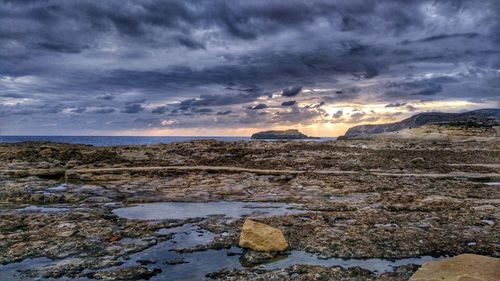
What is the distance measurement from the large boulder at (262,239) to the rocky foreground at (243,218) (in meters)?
0.24

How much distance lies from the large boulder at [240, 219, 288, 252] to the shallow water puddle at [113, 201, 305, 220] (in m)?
4.06

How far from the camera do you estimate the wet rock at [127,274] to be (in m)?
8.41

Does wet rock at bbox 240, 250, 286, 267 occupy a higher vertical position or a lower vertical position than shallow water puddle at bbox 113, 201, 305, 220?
lower

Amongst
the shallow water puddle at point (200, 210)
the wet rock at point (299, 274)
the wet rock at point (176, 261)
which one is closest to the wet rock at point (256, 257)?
the wet rock at point (299, 274)

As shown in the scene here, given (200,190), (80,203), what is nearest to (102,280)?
(80,203)

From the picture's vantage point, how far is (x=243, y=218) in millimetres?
13578

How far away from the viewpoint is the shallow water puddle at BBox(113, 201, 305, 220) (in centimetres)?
1440

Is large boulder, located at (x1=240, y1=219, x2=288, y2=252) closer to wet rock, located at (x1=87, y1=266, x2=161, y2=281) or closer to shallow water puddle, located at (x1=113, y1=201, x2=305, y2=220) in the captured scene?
wet rock, located at (x1=87, y1=266, x2=161, y2=281)

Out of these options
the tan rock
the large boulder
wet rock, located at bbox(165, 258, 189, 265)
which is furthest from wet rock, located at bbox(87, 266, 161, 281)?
the tan rock

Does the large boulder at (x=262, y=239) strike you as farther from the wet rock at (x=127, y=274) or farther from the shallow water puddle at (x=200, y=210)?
the shallow water puddle at (x=200, y=210)

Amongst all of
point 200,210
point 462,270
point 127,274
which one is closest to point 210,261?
point 127,274

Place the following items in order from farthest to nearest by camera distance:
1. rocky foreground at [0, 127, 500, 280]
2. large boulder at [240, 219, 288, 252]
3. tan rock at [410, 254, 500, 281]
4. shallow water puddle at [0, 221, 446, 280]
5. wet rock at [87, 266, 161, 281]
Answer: large boulder at [240, 219, 288, 252], rocky foreground at [0, 127, 500, 280], shallow water puddle at [0, 221, 446, 280], wet rock at [87, 266, 161, 281], tan rock at [410, 254, 500, 281]

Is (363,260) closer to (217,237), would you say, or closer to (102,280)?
(217,237)

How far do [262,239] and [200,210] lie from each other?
592 cm
